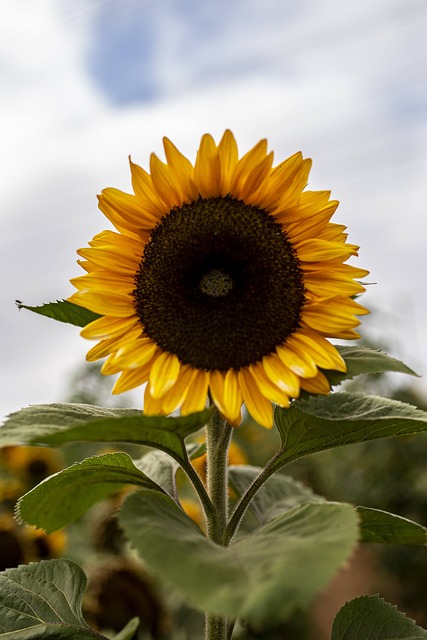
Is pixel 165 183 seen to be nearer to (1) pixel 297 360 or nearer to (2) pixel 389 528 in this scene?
(1) pixel 297 360

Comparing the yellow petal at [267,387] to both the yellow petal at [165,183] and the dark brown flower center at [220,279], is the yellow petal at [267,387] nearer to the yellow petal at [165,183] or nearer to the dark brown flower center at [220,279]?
the dark brown flower center at [220,279]

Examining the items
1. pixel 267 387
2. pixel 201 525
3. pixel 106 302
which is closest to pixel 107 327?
pixel 106 302

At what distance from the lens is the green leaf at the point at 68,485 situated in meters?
0.56

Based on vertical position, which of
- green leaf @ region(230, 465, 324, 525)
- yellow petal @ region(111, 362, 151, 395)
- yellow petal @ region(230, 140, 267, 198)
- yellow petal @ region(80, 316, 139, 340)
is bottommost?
green leaf @ region(230, 465, 324, 525)

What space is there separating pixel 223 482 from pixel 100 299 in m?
0.17

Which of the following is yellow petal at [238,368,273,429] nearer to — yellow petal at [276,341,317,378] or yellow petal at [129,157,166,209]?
yellow petal at [276,341,317,378]

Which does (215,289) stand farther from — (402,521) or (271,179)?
(402,521)

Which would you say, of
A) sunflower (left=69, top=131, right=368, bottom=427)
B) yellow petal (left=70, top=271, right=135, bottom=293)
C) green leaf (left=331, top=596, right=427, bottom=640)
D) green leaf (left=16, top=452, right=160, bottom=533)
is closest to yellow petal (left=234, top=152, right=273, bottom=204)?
sunflower (left=69, top=131, right=368, bottom=427)

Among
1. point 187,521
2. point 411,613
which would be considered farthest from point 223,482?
point 411,613

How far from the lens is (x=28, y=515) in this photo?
1.94ft

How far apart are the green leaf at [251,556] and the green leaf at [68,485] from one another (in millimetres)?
85

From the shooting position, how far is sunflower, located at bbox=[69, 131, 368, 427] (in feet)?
1.74

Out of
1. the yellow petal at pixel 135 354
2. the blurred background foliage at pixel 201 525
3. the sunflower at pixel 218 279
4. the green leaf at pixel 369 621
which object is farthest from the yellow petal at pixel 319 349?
the blurred background foliage at pixel 201 525

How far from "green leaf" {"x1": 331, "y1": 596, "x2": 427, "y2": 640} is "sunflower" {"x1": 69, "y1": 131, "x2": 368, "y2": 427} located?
20 centimetres
